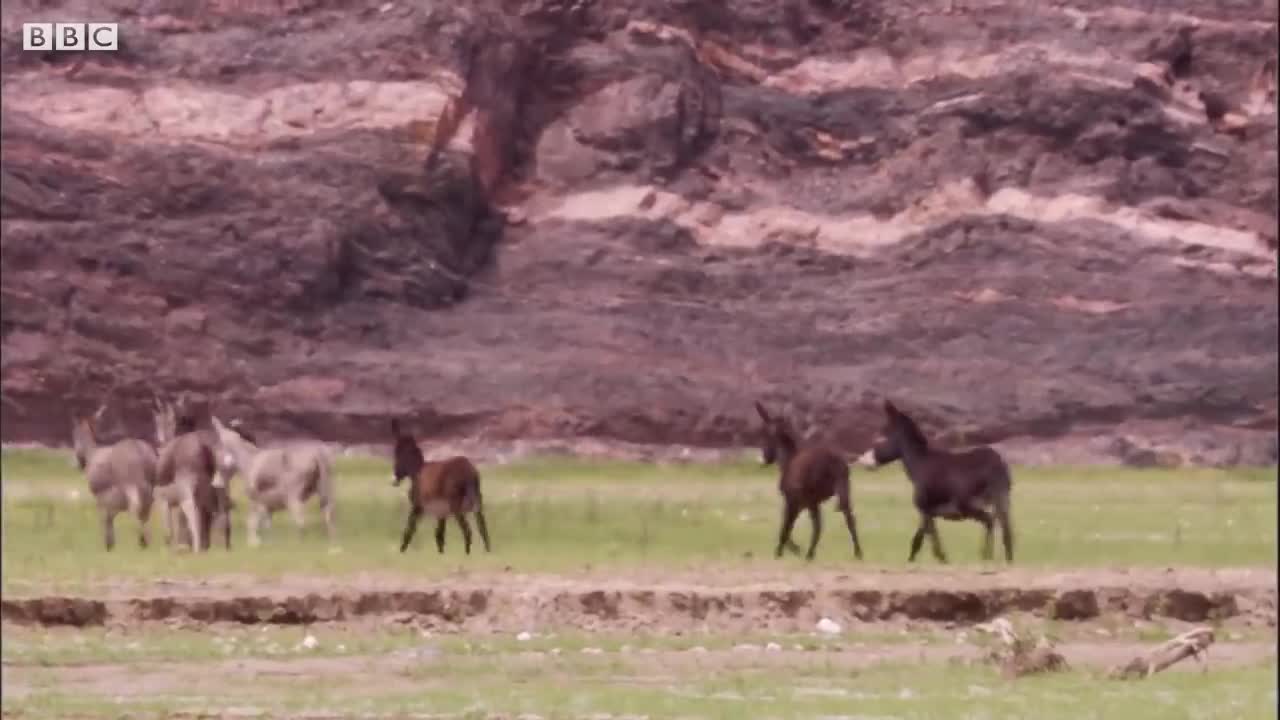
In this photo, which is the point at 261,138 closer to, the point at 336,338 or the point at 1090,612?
the point at 336,338

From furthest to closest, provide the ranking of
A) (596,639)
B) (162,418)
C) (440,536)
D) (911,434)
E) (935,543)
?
(162,418) → (911,434) → (440,536) → (935,543) → (596,639)

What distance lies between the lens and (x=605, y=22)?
173 feet

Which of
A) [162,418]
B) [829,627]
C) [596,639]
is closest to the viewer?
[596,639]

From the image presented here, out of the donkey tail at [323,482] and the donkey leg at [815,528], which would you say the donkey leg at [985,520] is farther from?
the donkey tail at [323,482]

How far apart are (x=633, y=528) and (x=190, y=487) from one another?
22.0ft

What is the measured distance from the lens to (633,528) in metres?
34.1

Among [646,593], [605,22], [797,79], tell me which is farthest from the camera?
[797,79]

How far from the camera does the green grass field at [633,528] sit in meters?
26.7

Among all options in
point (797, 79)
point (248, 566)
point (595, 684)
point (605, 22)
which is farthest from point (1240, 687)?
point (797, 79)

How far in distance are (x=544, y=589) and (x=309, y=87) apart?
3558 centimetres

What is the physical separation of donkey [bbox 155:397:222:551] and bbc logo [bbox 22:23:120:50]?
324 inches

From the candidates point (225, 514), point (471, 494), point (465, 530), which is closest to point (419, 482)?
point (471, 494)

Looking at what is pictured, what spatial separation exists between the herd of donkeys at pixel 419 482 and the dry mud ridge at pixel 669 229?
72.1 ft

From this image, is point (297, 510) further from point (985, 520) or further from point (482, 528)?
point (985, 520)
